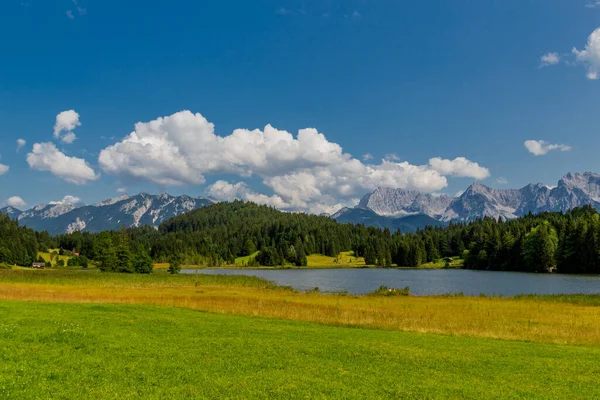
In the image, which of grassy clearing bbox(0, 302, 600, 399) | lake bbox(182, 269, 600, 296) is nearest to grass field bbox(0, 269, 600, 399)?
grassy clearing bbox(0, 302, 600, 399)

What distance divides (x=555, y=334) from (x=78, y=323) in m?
36.4

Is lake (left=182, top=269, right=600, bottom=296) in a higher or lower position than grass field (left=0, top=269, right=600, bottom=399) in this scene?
lower

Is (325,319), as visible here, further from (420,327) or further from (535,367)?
(535,367)

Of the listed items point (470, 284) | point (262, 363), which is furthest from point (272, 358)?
point (470, 284)

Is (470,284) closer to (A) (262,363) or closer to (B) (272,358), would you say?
(B) (272,358)

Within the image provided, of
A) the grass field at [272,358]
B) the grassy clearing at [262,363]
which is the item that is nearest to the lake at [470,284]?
the grass field at [272,358]

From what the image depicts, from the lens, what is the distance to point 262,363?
66.5 ft

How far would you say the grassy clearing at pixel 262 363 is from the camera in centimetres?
1641

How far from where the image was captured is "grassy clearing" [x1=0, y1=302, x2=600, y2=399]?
1641 cm

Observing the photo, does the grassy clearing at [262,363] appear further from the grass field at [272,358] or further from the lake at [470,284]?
the lake at [470,284]

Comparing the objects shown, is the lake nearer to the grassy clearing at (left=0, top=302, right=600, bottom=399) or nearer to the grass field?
A: the grass field

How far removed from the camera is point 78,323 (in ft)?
90.9

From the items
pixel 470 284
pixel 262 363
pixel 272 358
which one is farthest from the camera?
pixel 470 284

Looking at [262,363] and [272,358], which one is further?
[272,358]
